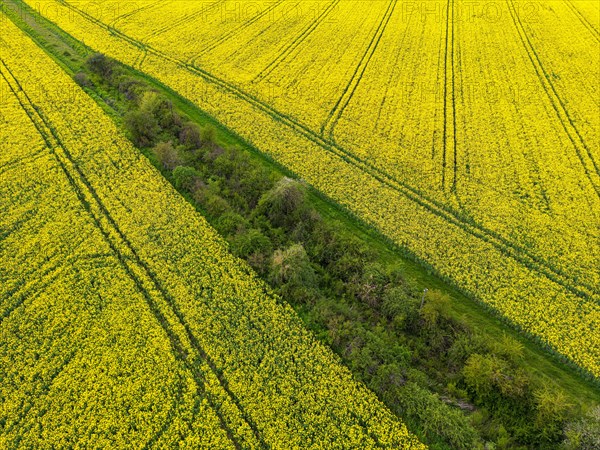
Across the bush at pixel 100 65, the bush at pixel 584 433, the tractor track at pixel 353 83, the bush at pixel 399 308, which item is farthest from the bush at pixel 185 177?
the bush at pixel 584 433

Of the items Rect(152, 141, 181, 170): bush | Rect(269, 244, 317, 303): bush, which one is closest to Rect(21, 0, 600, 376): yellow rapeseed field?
Rect(269, 244, 317, 303): bush

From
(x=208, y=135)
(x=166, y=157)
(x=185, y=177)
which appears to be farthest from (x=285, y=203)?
(x=166, y=157)

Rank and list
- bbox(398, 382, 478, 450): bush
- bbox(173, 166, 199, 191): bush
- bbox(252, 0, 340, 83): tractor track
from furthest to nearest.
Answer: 1. bbox(252, 0, 340, 83): tractor track
2. bbox(173, 166, 199, 191): bush
3. bbox(398, 382, 478, 450): bush

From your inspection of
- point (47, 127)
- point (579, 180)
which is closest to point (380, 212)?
point (579, 180)

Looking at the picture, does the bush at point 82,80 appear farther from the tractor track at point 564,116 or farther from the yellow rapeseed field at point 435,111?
the tractor track at point 564,116

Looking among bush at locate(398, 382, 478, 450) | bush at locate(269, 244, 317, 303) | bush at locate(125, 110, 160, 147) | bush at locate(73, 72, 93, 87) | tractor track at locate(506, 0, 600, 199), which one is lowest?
bush at locate(73, 72, 93, 87)

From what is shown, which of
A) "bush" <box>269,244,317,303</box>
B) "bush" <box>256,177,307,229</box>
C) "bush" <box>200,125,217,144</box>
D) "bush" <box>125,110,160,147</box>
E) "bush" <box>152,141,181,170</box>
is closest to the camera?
"bush" <box>269,244,317,303</box>

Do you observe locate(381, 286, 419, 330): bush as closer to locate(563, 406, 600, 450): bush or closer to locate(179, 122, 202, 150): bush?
locate(563, 406, 600, 450): bush
